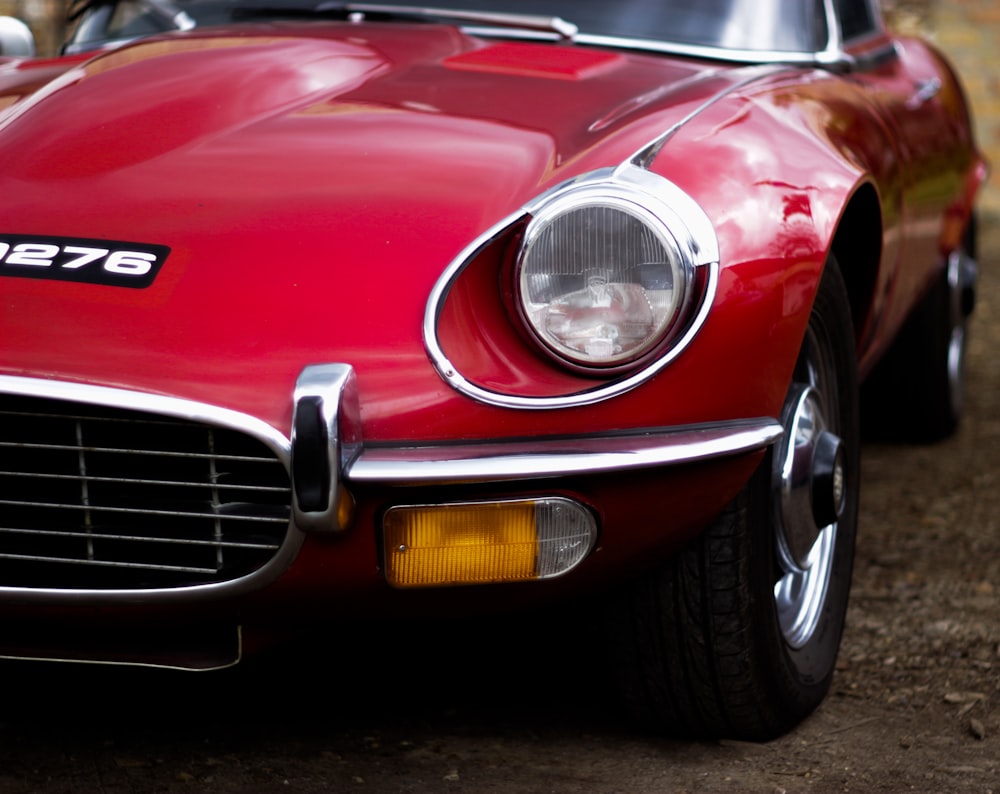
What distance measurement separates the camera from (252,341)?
5.46ft

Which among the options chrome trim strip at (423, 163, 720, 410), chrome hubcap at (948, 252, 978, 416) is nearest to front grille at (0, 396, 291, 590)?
chrome trim strip at (423, 163, 720, 410)

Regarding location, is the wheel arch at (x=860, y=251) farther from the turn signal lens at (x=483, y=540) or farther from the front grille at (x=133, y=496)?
the front grille at (x=133, y=496)

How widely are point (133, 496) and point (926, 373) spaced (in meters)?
2.70

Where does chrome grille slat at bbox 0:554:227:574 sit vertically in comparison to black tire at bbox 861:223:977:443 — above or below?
above

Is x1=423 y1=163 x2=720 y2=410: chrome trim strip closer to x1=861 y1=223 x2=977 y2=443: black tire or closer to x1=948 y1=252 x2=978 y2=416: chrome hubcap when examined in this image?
x1=861 y1=223 x2=977 y2=443: black tire

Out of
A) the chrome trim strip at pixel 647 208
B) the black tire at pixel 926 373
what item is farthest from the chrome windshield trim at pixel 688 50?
the black tire at pixel 926 373

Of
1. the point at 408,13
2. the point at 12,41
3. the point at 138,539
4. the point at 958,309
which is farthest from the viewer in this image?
the point at 958,309

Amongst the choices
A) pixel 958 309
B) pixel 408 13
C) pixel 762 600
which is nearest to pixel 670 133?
pixel 762 600

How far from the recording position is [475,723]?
2164mm

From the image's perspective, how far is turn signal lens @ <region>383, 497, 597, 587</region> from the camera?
169 centimetres

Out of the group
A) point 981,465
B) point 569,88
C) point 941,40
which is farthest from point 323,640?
point 941,40

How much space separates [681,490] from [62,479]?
2.43 feet

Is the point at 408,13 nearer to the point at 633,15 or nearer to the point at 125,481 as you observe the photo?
the point at 633,15

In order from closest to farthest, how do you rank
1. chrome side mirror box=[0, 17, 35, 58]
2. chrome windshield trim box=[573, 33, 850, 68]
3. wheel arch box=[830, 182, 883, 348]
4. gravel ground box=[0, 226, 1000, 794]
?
1. gravel ground box=[0, 226, 1000, 794]
2. wheel arch box=[830, 182, 883, 348]
3. chrome windshield trim box=[573, 33, 850, 68]
4. chrome side mirror box=[0, 17, 35, 58]
